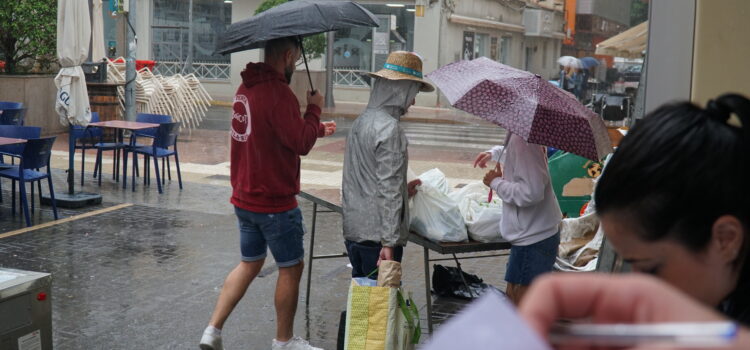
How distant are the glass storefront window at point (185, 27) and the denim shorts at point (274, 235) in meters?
28.1

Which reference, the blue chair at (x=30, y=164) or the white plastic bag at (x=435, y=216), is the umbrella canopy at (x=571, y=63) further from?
the white plastic bag at (x=435, y=216)

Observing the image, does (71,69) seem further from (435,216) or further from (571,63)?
(571,63)

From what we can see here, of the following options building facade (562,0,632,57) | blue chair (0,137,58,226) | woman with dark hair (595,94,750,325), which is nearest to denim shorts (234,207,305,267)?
woman with dark hair (595,94,750,325)

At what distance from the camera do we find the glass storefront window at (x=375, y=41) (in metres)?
30.5

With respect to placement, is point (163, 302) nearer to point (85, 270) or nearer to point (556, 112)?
point (85, 270)

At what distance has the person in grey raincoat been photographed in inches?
193

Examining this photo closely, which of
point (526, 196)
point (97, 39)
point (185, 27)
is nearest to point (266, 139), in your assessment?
point (526, 196)

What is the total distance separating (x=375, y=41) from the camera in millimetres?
30328

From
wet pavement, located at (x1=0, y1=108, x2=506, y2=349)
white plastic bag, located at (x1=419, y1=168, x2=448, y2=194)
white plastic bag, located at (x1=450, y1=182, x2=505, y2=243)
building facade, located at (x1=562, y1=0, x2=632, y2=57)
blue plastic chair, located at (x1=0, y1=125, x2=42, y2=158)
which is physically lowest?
wet pavement, located at (x1=0, y1=108, x2=506, y2=349)

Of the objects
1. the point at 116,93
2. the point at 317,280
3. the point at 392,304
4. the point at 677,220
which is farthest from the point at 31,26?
the point at 677,220

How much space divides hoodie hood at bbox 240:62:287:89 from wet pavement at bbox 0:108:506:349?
184 centimetres

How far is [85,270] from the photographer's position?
7602 millimetres

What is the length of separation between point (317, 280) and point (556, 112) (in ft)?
11.0

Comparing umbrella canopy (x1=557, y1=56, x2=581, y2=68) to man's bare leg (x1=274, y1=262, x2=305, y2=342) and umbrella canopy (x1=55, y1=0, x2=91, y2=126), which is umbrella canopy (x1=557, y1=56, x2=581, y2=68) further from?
man's bare leg (x1=274, y1=262, x2=305, y2=342)
